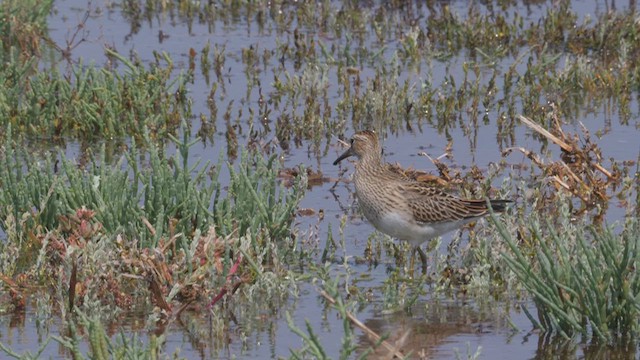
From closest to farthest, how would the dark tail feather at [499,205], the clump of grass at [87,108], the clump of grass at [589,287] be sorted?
the clump of grass at [589,287]
the dark tail feather at [499,205]
the clump of grass at [87,108]

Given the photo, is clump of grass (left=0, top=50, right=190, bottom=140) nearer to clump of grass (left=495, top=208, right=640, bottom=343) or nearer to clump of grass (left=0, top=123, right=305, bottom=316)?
clump of grass (left=0, top=123, right=305, bottom=316)

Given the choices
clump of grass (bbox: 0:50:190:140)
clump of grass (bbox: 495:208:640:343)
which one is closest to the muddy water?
clump of grass (bbox: 495:208:640:343)

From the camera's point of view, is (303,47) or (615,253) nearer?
(615,253)

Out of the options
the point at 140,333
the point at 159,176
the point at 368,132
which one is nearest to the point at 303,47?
the point at 368,132

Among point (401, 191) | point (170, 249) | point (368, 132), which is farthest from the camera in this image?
point (368, 132)

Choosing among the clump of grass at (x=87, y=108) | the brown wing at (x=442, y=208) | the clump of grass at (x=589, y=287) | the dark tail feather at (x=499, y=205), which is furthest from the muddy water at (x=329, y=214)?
the dark tail feather at (x=499, y=205)

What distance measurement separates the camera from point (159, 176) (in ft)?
28.5

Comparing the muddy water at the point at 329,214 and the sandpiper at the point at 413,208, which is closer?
the muddy water at the point at 329,214

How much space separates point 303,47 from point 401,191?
18.2 ft

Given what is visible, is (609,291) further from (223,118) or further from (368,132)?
(223,118)

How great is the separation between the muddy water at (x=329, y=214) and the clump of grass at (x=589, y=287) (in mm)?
156

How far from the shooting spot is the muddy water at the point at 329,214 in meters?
7.24

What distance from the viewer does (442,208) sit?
898 cm

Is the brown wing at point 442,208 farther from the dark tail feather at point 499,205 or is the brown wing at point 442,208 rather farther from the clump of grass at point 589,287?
the clump of grass at point 589,287
